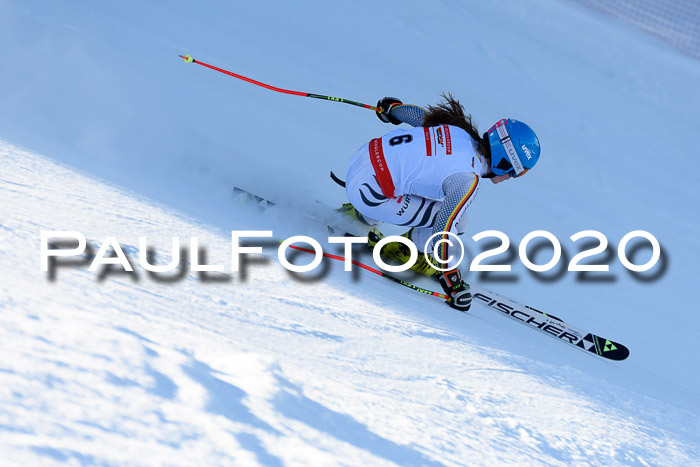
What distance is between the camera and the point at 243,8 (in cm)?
602

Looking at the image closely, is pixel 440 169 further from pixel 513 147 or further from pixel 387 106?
pixel 387 106

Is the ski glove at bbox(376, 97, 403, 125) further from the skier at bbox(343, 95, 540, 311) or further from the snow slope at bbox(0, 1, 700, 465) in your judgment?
the snow slope at bbox(0, 1, 700, 465)

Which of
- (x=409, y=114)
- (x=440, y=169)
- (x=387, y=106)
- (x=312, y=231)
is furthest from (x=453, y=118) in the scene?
(x=312, y=231)

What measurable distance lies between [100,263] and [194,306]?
1.06 feet

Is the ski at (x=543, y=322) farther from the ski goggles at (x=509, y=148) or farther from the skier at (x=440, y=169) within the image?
the ski goggles at (x=509, y=148)

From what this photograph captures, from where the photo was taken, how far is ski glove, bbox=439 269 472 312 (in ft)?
10.2

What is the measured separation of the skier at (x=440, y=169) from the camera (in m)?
3.02

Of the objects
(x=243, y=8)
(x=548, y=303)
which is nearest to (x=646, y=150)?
(x=548, y=303)

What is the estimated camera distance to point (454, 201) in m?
2.95

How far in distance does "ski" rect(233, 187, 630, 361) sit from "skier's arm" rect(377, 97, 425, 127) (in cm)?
92

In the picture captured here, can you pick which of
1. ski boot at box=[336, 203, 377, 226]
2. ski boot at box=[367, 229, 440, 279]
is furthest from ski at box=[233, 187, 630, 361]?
ski boot at box=[336, 203, 377, 226]

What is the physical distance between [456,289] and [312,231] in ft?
3.04

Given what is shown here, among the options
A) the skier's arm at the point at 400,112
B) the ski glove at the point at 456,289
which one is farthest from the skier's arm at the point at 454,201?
the skier's arm at the point at 400,112

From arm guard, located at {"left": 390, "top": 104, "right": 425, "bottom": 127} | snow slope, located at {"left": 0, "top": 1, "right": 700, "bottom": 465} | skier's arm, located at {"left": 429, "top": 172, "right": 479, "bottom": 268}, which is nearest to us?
snow slope, located at {"left": 0, "top": 1, "right": 700, "bottom": 465}
